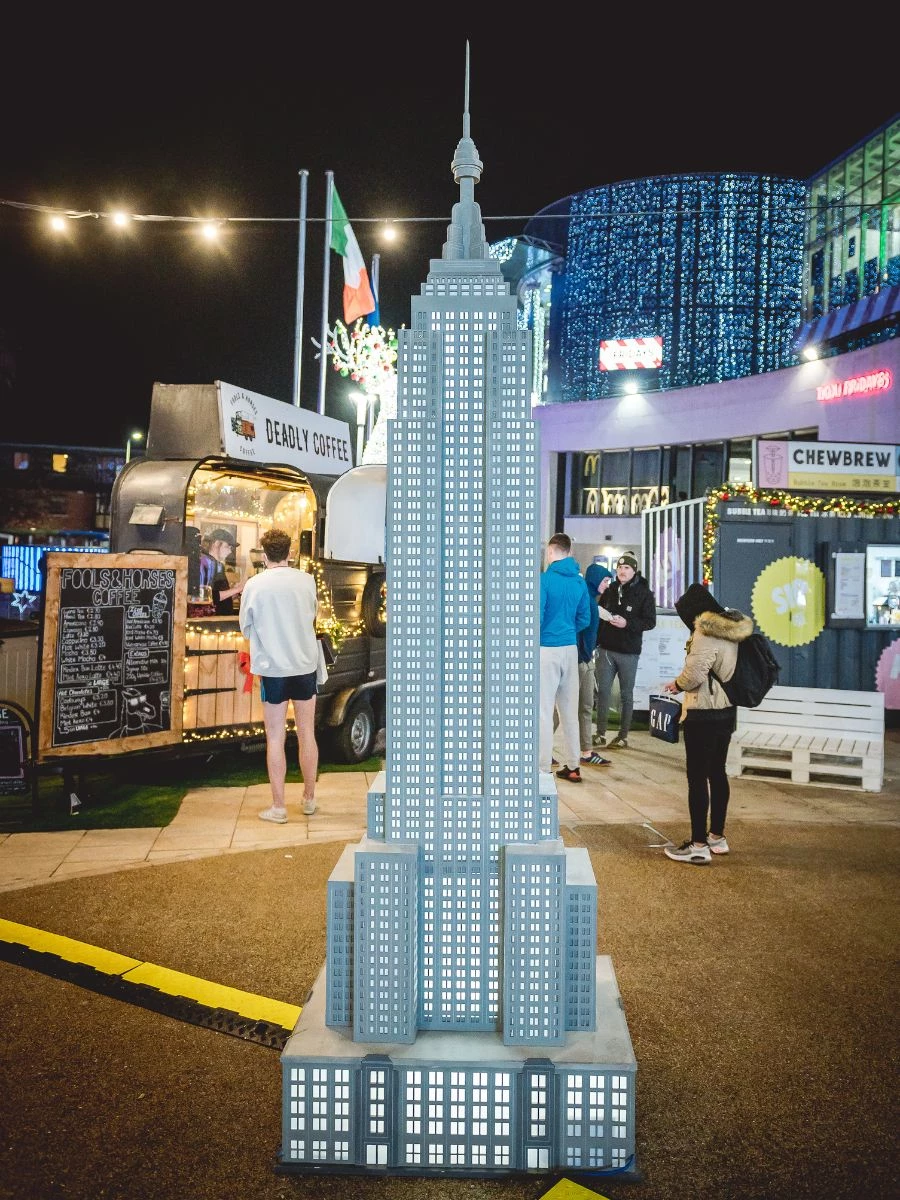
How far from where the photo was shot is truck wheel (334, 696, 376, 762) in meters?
8.69

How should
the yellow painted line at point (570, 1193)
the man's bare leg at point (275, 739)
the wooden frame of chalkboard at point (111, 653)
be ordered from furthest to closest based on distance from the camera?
the wooden frame of chalkboard at point (111, 653), the man's bare leg at point (275, 739), the yellow painted line at point (570, 1193)

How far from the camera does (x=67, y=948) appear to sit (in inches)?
163

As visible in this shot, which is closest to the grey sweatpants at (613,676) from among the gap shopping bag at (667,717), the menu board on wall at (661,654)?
the menu board on wall at (661,654)

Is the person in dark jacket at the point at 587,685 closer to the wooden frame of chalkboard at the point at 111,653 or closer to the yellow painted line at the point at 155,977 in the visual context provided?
the wooden frame of chalkboard at the point at 111,653

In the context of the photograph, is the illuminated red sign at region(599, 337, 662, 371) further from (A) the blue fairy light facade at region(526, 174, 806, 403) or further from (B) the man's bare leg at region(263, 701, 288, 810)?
(B) the man's bare leg at region(263, 701, 288, 810)

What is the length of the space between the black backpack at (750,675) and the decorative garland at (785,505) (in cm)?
430

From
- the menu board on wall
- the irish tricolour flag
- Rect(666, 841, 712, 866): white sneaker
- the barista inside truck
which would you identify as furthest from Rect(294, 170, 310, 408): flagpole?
Rect(666, 841, 712, 866): white sneaker

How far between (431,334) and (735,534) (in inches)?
309

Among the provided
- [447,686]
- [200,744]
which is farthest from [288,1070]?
[200,744]

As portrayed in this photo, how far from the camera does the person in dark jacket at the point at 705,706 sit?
217 inches

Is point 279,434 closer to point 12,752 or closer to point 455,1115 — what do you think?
point 12,752

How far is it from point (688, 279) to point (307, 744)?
29.9 meters

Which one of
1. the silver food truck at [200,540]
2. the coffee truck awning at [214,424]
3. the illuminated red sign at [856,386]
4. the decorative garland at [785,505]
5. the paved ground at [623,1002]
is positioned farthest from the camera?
the illuminated red sign at [856,386]

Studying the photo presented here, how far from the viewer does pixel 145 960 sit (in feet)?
13.3
